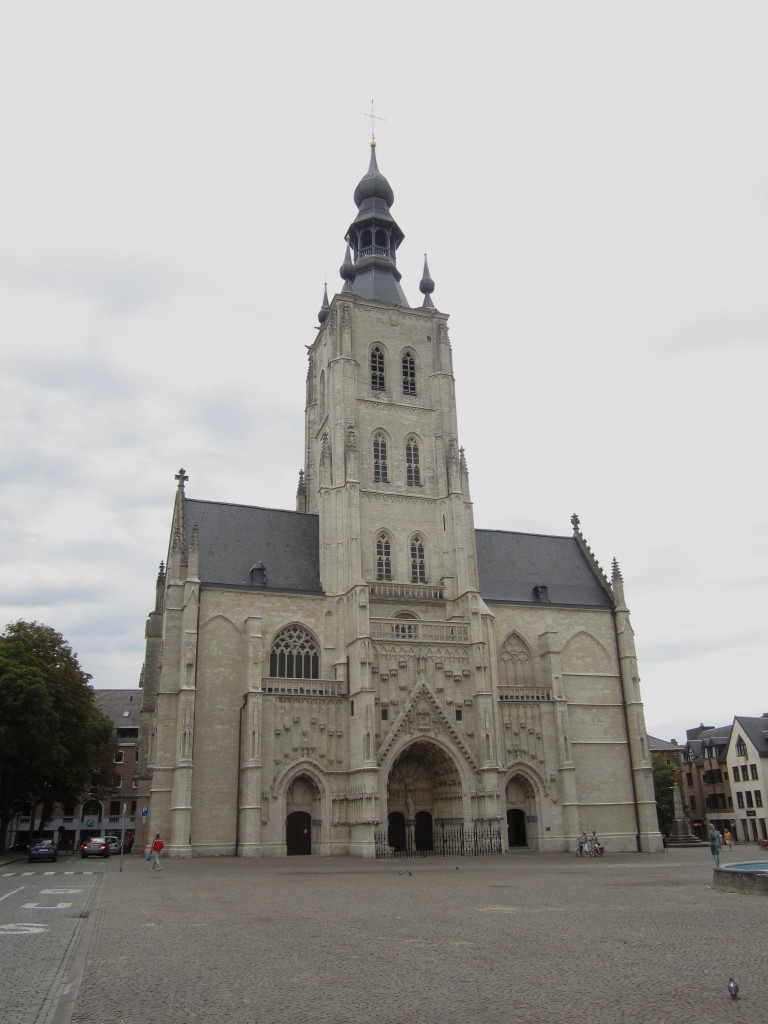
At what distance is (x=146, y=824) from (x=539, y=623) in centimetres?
2464

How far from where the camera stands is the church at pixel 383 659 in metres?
41.9

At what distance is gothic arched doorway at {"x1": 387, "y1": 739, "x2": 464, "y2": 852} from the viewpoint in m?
44.1

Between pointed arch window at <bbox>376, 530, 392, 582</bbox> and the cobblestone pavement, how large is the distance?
88.6 ft

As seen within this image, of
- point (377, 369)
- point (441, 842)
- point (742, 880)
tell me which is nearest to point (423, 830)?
point (441, 842)

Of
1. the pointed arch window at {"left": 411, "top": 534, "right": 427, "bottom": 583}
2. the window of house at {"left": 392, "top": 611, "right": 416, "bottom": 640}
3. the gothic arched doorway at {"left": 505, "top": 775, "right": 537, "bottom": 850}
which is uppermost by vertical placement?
the pointed arch window at {"left": 411, "top": 534, "right": 427, "bottom": 583}

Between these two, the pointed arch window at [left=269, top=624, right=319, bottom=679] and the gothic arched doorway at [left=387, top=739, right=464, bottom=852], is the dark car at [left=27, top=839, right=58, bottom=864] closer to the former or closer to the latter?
the pointed arch window at [left=269, top=624, right=319, bottom=679]

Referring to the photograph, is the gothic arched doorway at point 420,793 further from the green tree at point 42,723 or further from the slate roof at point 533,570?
the green tree at point 42,723

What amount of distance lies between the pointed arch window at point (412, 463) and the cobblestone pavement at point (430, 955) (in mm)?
31313

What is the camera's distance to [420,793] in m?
45.2

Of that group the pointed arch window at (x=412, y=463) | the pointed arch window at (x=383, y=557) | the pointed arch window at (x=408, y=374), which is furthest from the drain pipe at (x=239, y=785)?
the pointed arch window at (x=408, y=374)

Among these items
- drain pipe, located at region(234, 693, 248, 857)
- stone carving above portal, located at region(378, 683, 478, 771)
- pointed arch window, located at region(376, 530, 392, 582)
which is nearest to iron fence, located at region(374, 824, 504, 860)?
stone carving above portal, located at region(378, 683, 478, 771)

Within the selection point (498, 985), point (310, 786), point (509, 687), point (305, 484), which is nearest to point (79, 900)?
point (498, 985)

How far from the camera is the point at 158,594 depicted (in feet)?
178

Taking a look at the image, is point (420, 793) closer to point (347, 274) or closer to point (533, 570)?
point (533, 570)
